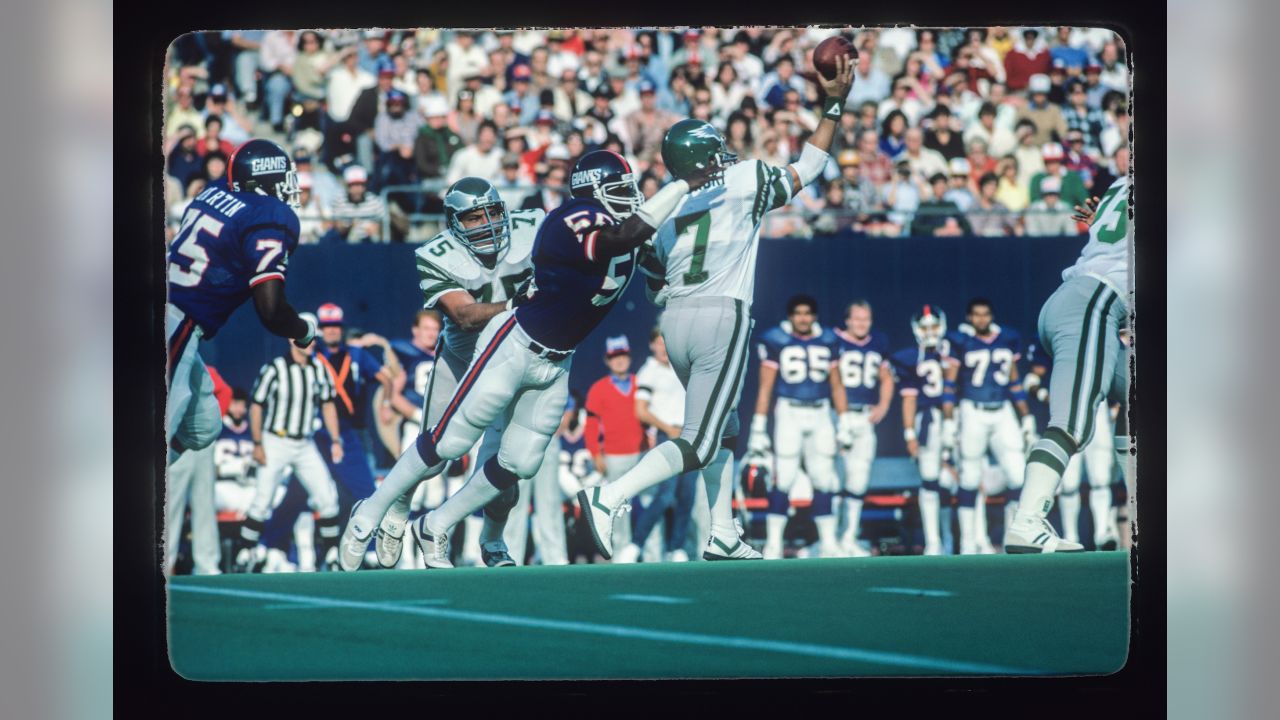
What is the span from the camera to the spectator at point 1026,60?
165 inches

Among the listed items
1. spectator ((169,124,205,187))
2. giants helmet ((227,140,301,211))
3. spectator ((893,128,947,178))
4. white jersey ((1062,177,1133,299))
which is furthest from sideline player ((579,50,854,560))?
spectator ((169,124,205,187))

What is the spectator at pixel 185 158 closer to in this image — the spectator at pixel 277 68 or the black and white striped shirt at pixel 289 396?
the spectator at pixel 277 68

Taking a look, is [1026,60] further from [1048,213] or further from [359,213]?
[359,213]

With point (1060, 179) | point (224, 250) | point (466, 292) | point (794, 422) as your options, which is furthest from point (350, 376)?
point (1060, 179)

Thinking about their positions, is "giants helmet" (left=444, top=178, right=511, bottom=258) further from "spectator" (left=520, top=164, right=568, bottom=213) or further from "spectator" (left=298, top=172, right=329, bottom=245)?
"spectator" (left=298, top=172, right=329, bottom=245)

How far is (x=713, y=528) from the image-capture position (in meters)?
4.19

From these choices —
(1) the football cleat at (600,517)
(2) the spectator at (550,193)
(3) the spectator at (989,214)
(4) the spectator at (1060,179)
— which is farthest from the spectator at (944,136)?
(1) the football cleat at (600,517)

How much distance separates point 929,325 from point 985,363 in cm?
22

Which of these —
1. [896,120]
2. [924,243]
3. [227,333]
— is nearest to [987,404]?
[924,243]

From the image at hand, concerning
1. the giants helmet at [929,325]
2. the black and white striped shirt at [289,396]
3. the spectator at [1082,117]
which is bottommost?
the black and white striped shirt at [289,396]

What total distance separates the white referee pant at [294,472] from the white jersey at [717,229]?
122 cm
